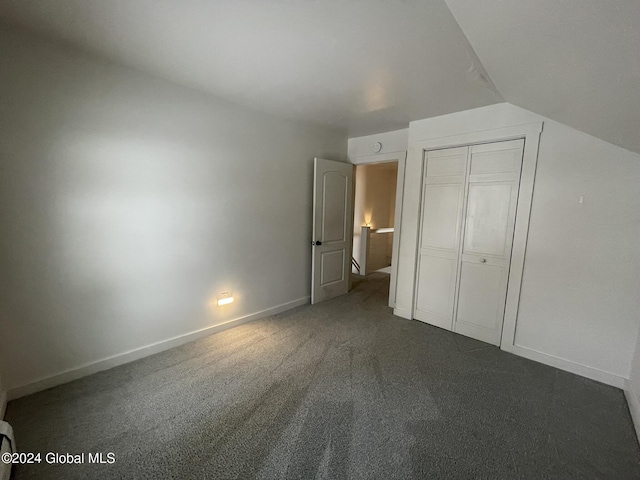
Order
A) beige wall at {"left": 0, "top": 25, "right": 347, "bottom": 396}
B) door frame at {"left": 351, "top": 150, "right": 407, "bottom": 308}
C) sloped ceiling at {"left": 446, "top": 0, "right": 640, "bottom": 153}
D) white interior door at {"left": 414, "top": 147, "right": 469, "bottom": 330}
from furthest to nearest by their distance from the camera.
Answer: door frame at {"left": 351, "top": 150, "right": 407, "bottom": 308}, white interior door at {"left": 414, "top": 147, "right": 469, "bottom": 330}, beige wall at {"left": 0, "top": 25, "right": 347, "bottom": 396}, sloped ceiling at {"left": 446, "top": 0, "right": 640, "bottom": 153}

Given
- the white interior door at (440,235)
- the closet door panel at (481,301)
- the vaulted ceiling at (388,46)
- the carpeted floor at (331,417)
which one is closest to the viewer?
the vaulted ceiling at (388,46)

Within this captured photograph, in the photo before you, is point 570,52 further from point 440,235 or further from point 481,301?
point 481,301

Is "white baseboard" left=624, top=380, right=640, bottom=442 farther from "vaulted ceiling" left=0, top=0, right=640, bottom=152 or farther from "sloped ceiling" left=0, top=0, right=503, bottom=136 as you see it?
"sloped ceiling" left=0, top=0, right=503, bottom=136

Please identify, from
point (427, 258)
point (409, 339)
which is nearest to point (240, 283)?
point (409, 339)

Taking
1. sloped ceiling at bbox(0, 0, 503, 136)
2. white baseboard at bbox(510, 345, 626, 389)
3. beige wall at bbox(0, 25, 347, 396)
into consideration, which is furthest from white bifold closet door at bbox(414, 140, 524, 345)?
beige wall at bbox(0, 25, 347, 396)

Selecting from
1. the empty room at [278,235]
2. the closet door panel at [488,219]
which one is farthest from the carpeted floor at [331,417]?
the closet door panel at [488,219]

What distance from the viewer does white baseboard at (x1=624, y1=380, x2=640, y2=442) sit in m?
1.74

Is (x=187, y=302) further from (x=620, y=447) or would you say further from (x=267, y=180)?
(x=620, y=447)

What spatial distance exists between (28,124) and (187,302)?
5.83ft

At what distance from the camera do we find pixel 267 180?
10.5 feet

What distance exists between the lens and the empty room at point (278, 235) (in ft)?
4.77

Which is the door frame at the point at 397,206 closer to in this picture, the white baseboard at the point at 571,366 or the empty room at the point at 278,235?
the empty room at the point at 278,235

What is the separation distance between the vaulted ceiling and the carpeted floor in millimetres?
1947

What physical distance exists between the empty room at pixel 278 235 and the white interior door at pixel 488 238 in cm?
2
